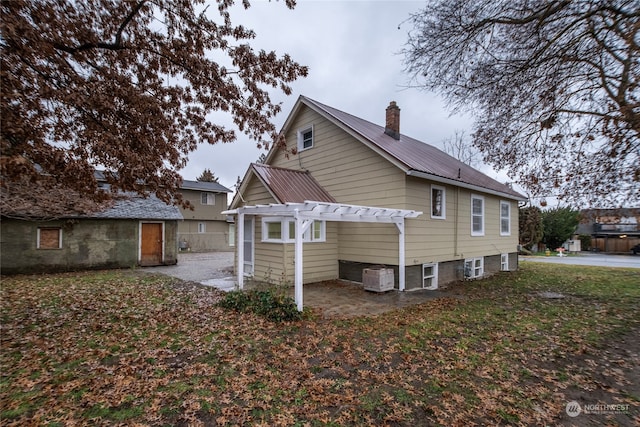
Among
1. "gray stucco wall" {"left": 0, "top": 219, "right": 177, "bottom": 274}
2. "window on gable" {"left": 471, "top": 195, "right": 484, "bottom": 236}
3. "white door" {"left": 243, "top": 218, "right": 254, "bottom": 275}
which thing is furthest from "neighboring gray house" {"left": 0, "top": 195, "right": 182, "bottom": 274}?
"window on gable" {"left": 471, "top": 195, "right": 484, "bottom": 236}

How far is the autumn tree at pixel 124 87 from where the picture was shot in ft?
14.3

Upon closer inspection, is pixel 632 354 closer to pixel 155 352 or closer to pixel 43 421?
pixel 155 352

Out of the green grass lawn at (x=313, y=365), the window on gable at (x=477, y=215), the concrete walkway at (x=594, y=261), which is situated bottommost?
the concrete walkway at (x=594, y=261)

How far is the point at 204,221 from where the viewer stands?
86.7ft

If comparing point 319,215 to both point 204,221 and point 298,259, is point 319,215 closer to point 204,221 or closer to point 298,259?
point 298,259

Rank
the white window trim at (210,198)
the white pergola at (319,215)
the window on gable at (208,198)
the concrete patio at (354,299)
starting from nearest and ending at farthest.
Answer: the white pergola at (319,215) → the concrete patio at (354,299) → the window on gable at (208,198) → the white window trim at (210,198)

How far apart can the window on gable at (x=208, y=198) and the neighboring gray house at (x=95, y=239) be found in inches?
377

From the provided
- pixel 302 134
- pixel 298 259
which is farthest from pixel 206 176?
pixel 298 259

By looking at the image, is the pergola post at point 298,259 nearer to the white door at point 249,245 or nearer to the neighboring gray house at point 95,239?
the white door at point 249,245

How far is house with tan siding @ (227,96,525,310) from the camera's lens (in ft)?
30.0

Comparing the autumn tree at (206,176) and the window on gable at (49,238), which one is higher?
the autumn tree at (206,176)

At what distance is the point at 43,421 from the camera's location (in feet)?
10.0

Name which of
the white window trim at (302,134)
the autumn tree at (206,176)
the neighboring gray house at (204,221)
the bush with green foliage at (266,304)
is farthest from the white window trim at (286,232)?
the autumn tree at (206,176)

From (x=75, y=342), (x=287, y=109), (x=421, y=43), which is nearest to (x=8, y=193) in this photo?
(x=75, y=342)
